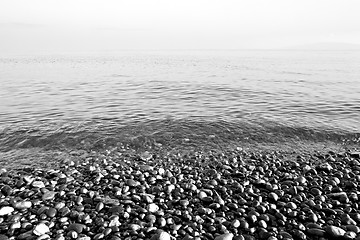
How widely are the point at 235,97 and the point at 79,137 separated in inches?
702

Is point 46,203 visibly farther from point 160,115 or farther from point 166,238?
point 160,115

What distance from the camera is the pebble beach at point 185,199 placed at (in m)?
6.59

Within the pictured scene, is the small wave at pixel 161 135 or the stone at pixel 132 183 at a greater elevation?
the stone at pixel 132 183

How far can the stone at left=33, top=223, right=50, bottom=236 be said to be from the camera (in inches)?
248

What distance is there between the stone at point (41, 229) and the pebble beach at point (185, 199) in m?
0.02

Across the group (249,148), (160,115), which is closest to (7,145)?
(160,115)

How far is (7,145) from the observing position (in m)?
13.0

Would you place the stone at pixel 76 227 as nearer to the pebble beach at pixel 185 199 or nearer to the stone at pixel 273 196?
the pebble beach at pixel 185 199

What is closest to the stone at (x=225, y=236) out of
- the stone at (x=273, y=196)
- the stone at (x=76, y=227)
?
the stone at (x=273, y=196)

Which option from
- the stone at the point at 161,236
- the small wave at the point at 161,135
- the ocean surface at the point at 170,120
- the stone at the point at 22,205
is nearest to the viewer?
the stone at the point at 161,236

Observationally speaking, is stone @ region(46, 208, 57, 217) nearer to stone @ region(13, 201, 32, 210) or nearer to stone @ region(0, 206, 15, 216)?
stone @ region(13, 201, 32, 210)

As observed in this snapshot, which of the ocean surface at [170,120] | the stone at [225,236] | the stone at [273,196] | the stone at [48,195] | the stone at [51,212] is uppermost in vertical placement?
the stone at [51,212]

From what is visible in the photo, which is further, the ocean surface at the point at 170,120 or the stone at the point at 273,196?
the ocean surface at the point at 170,120

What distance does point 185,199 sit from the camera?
318 inches
